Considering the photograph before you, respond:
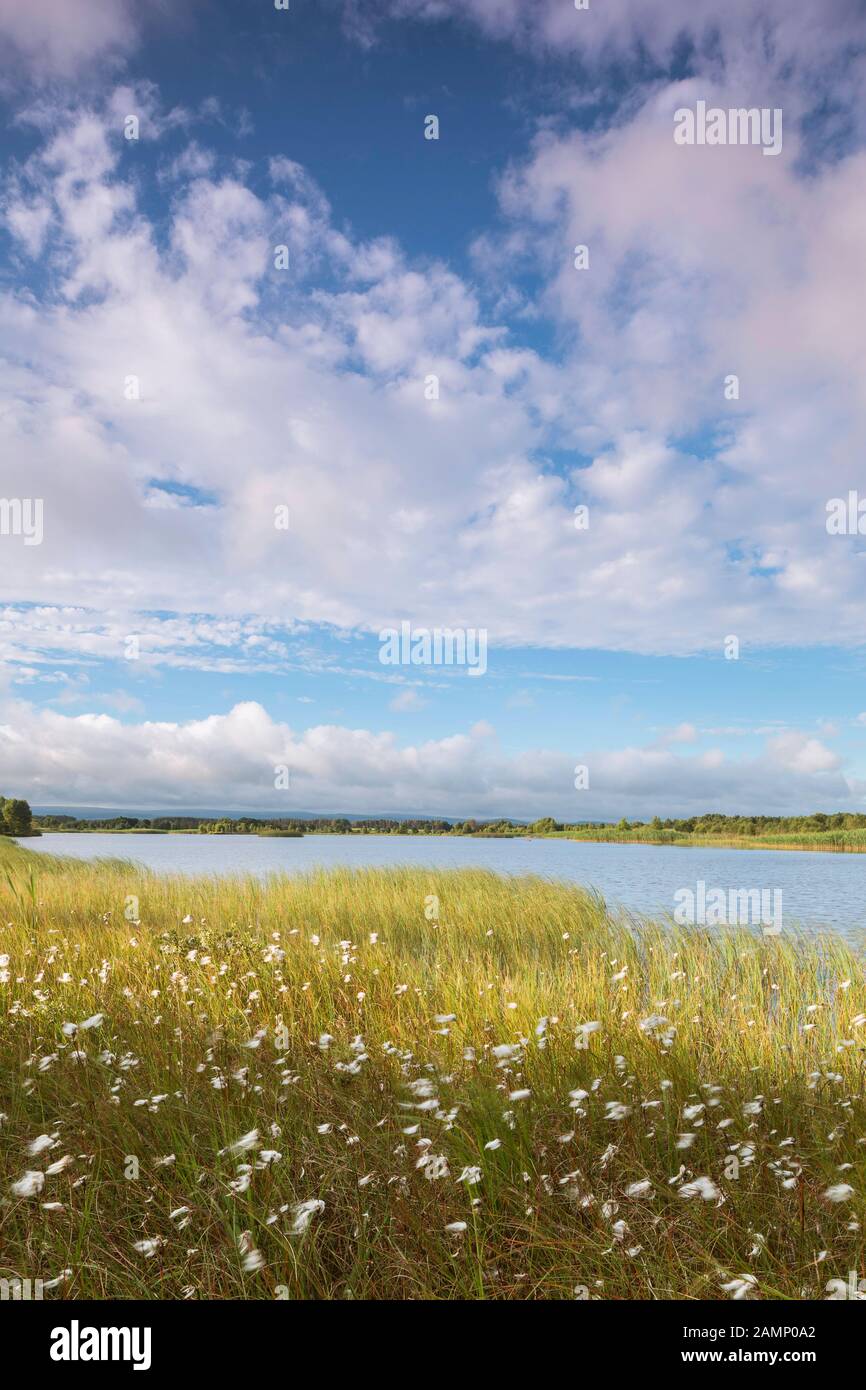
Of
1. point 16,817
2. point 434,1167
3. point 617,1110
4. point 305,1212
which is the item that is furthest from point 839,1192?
point 16,817

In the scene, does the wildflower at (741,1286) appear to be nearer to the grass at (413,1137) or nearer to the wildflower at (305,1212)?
the grass at (413,1137)

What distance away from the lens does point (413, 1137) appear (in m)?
4.63

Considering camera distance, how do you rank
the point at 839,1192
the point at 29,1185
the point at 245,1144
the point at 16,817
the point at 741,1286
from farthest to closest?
the point at 16,817
the point at 245,1144
the point at 839,1192
the point at 29,1185
the point at 741,1286

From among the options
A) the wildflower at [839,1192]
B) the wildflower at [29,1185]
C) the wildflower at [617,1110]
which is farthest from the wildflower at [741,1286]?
the wildflower at [29,1185]

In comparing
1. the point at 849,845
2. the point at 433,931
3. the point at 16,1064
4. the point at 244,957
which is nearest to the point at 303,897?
the point at 433,931

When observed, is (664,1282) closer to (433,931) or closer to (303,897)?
Result: (433,931)

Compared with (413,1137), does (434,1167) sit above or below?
above

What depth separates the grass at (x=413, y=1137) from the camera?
3.65 meters

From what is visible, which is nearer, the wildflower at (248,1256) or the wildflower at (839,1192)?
the wildflower at (248,1256)

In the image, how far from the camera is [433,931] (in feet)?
43.3

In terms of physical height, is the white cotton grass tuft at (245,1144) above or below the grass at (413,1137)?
above

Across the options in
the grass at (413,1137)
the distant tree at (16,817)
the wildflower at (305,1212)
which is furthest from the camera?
the distant tree at (16,817)

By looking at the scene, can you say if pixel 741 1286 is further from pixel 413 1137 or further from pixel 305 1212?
pixel 413 1137
